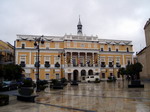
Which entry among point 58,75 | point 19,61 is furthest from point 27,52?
point 58,75

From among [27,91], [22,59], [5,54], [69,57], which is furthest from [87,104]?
[22,59]

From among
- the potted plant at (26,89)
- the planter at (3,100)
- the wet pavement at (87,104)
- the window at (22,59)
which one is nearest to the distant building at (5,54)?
the window at (22,59)

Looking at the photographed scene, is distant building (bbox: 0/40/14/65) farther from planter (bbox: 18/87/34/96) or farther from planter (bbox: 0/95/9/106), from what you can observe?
planter (bbox: 0/95/9/106)

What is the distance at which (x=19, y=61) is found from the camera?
41.4 m

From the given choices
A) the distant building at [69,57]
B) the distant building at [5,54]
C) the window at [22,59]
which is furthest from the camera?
the distant building at [69,57]

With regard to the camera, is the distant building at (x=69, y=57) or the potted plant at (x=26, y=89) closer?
the potted plant at (x=26, y=89)

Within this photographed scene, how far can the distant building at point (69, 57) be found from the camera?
41844 mm

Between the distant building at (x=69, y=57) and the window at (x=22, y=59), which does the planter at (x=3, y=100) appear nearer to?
the distant building at (x=69, y=57)

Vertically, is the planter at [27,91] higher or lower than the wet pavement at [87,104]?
higher

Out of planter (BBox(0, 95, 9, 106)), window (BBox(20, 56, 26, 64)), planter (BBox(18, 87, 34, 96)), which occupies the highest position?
window (BBox(20, 56, 26, 64))

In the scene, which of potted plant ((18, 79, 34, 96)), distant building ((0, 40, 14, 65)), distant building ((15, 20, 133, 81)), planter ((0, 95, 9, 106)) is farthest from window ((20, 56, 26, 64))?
planter ((0, 95, 9, 106))

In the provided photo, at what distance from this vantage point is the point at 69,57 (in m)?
44.5

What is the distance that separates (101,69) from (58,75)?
13.9m

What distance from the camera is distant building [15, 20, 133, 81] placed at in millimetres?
41844
